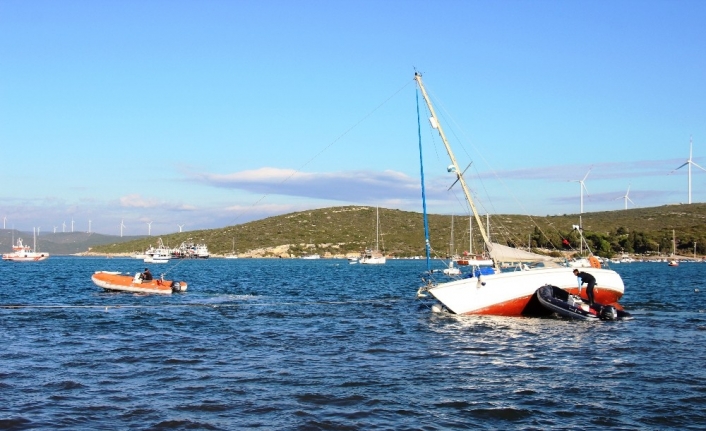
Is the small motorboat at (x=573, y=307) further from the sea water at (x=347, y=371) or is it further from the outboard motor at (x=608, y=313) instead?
the sea water at (x=347, y=371)

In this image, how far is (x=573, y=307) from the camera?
3172 centimetres

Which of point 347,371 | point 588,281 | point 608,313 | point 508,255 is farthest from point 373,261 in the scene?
point 347,371

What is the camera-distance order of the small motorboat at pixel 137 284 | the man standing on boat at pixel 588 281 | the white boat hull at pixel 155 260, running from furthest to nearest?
the white boat hull at pixel 155 260 < the small motorboat at pixel 137 284 < the man standing on boat at pixel 588 281

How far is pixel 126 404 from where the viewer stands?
51.4ft

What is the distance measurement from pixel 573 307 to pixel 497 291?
3353 millimetres

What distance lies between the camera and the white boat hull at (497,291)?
3198cm

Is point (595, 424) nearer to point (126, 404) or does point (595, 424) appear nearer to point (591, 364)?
point (591, 364)

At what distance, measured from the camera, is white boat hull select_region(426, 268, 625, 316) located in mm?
31984

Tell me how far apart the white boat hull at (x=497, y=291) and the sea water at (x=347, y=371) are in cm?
67

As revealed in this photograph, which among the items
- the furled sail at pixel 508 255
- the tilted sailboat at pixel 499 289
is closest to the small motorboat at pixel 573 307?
the tilted sailboat at pixel 499 289

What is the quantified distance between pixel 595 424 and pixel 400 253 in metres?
175

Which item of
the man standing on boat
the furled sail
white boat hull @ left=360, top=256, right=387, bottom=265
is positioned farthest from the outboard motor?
white boat hull @ left=360, top=256, right=387, bottom=265

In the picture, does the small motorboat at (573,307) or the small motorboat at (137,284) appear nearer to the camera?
the small motorboat at (573,307)

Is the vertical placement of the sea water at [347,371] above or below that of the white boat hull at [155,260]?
below
